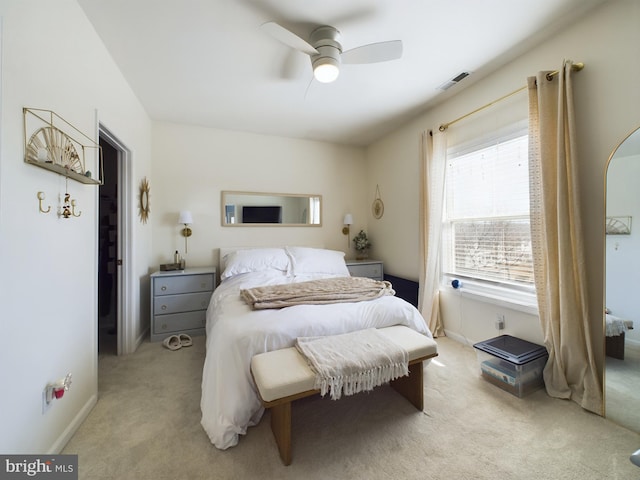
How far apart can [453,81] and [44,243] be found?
3256mm

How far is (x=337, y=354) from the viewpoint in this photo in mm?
1472

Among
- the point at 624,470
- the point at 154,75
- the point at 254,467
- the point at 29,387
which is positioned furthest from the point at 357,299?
the point at 154,75

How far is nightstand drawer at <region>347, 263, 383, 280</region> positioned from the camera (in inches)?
144

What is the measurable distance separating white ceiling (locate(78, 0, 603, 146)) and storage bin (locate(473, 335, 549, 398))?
2332 millimetres

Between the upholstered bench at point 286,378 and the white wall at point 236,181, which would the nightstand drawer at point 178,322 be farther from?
the upholstered bench at point 286,378

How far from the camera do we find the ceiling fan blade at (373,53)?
1729mm

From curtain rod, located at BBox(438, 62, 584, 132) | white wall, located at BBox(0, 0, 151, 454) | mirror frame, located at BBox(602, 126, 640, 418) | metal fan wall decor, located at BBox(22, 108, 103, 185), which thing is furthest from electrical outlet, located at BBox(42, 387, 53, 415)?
curtain rod, located at BBox(438, 62, 584, 132)

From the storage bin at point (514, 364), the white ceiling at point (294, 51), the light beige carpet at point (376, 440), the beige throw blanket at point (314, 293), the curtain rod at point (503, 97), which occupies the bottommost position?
the light beige carpet at point (376, 440)

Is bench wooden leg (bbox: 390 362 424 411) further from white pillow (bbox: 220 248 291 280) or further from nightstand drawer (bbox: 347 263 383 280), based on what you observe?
nightstand drawer (bbox: 347 263 383 280)

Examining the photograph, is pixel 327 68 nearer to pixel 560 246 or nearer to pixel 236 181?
pixel 560 246

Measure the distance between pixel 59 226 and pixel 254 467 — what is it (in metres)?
1.61

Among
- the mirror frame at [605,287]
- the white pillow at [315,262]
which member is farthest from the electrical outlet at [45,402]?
the mirror frame at [605,287]

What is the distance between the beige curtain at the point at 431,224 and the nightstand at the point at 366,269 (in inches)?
32.7

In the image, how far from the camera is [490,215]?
8.05ft
